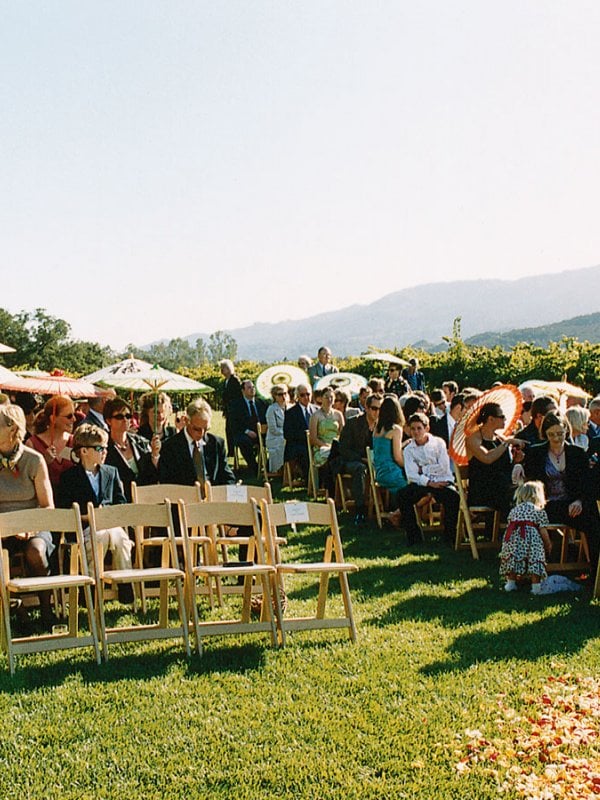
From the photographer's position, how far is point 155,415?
1113 centimetres

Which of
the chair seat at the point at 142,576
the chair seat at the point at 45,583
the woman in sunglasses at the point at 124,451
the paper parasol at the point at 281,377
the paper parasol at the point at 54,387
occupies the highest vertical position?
the paper parasol at the point at 54,387

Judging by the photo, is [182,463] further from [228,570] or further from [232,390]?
[232,390]

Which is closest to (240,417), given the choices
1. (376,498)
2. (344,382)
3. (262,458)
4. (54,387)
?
(262,458)

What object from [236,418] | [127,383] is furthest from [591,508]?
[236,418]

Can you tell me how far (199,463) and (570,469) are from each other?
3685 millimetres

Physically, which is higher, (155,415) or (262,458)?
(155,415)

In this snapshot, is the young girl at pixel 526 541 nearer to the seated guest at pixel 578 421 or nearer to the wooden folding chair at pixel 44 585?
the seated guest at pixel 578 421

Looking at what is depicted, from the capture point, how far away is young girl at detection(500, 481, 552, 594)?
7.94m

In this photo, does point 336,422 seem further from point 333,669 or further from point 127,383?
point 333,669

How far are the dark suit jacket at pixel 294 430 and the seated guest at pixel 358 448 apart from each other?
1853 millimetres

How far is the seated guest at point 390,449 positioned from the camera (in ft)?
35.5

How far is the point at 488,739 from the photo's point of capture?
4.88 m

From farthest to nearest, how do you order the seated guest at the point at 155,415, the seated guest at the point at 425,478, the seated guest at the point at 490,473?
the seated guest at the point at 155,415, the seated guest at the point at 425,478, the seated guest at the point at 490,473

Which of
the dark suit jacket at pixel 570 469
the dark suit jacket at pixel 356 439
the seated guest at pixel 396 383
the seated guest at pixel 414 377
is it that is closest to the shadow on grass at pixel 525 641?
the dark suit jacket at pixel 570 469
